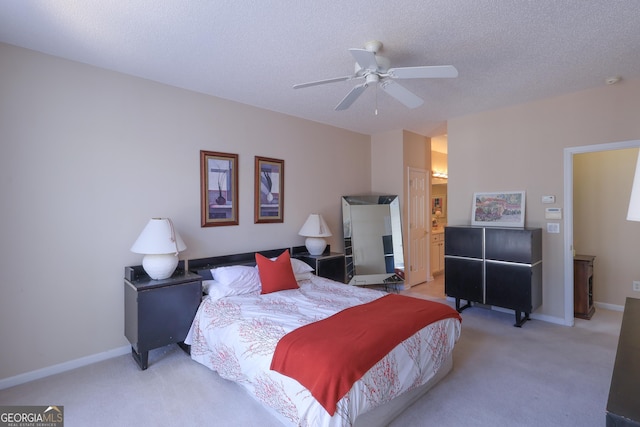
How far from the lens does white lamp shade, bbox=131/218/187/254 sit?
2836mm

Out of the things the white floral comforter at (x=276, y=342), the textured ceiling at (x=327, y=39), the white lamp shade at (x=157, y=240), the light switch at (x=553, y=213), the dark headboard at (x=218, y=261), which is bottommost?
the white floral comforter at (x=276, y=342)

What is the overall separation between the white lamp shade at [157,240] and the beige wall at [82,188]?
1.07ft

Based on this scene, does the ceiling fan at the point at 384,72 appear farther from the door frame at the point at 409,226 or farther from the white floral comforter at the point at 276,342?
the door frame at the point at 409,226

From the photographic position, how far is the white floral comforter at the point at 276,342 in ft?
5.75

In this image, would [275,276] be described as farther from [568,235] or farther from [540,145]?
[540,145]

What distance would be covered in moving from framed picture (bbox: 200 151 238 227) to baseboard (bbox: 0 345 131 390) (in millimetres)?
1474

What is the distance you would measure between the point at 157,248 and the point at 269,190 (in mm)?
→ 1680

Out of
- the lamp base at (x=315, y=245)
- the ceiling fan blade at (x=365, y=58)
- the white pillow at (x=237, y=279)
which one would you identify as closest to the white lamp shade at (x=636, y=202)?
the ceiling fan blade at (x=365, y=58)

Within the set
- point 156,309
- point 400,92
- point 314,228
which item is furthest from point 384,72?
point 156,309

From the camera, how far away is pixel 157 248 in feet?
9.34

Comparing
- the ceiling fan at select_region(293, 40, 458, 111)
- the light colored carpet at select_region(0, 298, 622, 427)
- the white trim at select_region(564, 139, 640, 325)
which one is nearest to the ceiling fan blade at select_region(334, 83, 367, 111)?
the ceiling fan at select_region(293, 40, 458, 111)

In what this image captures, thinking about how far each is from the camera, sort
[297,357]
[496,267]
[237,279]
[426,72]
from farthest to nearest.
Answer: [496,267] → [237,279] → [426,72] → [297,357]

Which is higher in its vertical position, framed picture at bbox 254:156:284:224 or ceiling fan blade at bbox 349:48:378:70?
ceiling fan blade at bbox 349:48:378:70

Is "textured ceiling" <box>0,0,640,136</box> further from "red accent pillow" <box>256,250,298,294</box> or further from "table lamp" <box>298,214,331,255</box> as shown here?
"red accent pillow" <box>256,250,298,294</box>
